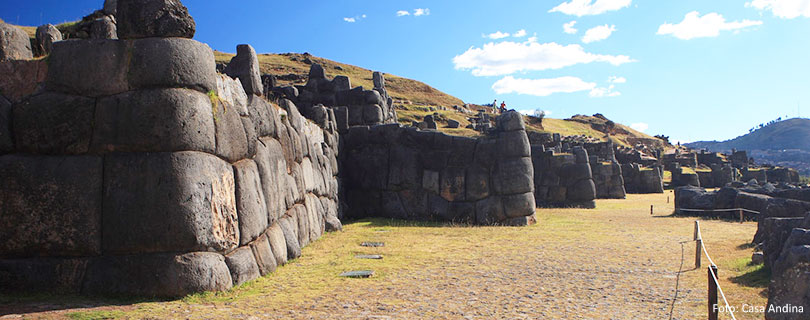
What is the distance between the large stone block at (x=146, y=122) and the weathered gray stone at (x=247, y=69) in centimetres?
341

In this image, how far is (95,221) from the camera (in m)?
7.58

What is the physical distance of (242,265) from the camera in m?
8.46

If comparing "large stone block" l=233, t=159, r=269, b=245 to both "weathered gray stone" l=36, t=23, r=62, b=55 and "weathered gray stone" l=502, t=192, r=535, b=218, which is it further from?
"weathered gray stone" l=502, t=192, r=535, b=218

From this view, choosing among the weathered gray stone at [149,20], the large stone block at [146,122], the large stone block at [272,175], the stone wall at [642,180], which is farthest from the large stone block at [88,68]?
the stone wall at [642,180]

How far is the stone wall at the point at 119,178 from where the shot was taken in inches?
294

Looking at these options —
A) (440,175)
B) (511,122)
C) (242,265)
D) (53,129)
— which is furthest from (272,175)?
(511,122)

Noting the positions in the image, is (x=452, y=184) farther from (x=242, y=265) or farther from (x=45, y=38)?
(x=45, y=38)

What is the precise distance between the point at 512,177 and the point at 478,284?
10717 millimetres

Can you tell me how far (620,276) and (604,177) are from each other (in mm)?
27861

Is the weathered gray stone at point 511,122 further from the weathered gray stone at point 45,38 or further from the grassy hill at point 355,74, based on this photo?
the grassy hill at point 355,74

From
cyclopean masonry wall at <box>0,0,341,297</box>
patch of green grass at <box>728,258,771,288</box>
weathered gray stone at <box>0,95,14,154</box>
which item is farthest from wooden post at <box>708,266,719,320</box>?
weathered gray stone at <box>0,95,14,154</box>

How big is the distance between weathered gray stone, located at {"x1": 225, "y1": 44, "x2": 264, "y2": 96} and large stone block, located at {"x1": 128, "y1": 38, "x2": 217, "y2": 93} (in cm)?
303

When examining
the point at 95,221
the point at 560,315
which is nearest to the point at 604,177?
the point at 560,315

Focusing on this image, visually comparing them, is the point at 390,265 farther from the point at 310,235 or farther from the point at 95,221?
the point at 95,221
